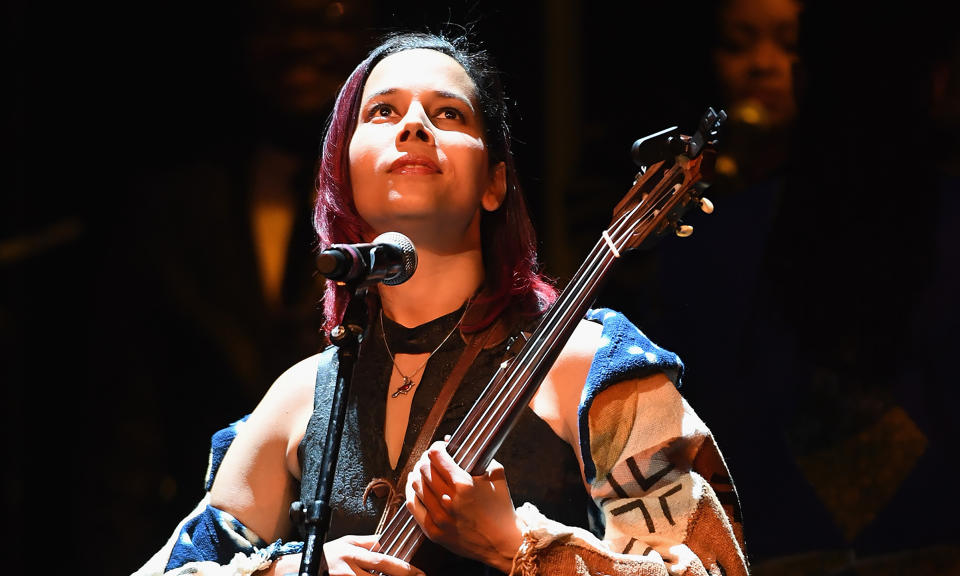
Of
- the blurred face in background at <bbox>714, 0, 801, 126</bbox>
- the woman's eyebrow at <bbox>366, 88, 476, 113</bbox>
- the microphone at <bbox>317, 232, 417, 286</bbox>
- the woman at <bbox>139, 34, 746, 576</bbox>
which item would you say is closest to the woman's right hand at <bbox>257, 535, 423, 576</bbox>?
the woman at <bbox>139, 34, 746, 576</bbox>

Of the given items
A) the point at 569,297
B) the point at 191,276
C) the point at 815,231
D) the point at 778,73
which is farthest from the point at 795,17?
the point at 191,276

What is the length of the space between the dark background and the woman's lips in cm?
85

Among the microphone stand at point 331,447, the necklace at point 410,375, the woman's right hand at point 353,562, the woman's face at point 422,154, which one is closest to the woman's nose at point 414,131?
the woman's face at point 422,154

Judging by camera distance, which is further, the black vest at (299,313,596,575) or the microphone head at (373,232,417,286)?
the black vest at (299,313,596,575)

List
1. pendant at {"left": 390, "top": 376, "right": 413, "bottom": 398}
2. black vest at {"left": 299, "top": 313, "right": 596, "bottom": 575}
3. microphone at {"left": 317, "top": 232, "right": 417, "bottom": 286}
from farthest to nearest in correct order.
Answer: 1. pendant at {"left": 390, "top": 376, "right": 413, "bottom": 398}
2. black vest at {"left": 299, "top": 313, "right": 596, "bottom": 575}
3. microphone at {"left": 317, "top": 232, "right": 417, "bottom": 286}

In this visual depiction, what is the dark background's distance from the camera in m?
2.32

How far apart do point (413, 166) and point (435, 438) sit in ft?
1.44

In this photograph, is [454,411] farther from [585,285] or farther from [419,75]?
[419,75]

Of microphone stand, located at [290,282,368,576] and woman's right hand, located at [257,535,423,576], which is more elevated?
microphone stand, located at [290,282,368,576]

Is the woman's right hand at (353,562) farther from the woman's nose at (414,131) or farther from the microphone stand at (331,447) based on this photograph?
the woman's nose at (414,131)

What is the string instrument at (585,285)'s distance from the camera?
5.18ft

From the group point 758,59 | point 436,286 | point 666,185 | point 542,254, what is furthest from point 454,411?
point 758,59

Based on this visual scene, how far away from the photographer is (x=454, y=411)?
69.6 inches

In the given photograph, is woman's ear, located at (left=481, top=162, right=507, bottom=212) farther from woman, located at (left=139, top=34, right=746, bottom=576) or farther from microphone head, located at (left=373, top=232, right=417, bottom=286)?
microphone head, located at (left=373, top=232, right=417, bottom=286)
